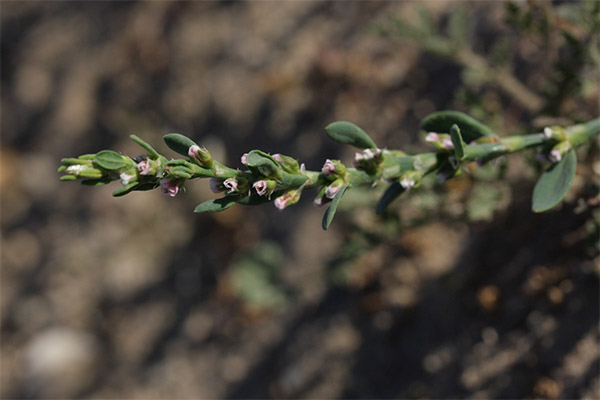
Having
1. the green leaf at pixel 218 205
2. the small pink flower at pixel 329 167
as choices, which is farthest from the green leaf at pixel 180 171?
the small pink flower at pixel 329 167

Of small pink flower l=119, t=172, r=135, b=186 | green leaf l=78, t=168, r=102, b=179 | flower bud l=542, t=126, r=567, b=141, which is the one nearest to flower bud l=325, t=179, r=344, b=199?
small pink flower l=119, t=172, r=135, b=186

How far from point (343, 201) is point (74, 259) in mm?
3295

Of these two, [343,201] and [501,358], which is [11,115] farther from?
[501,358]

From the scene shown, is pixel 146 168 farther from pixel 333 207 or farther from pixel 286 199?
pixel 333 207

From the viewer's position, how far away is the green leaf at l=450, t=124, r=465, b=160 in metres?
1.99

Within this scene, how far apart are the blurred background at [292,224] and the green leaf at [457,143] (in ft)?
2.39

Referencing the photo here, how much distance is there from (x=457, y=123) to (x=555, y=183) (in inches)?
17.8

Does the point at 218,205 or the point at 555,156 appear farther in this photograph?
the point at 555,156

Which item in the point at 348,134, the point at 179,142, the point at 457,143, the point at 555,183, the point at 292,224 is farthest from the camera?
the point at 292,224

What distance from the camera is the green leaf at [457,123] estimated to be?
2264 mm

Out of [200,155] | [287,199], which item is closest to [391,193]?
[287,199]

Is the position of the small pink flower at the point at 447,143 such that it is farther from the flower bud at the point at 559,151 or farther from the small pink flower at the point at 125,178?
the small pink flower at the point at 125,178

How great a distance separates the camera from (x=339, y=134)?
2.16 metres

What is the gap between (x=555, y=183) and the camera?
7.40 ft
